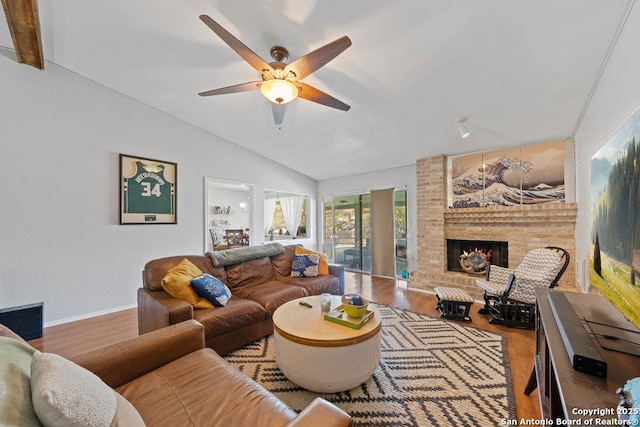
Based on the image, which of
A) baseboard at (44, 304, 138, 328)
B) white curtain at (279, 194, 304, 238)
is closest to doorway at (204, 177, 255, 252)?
white curtain at (279, 194, 304, 238)

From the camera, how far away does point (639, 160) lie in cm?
118

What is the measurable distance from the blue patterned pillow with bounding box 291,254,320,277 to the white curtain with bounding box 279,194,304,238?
2584mm

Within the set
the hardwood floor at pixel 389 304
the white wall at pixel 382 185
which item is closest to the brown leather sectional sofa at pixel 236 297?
the hardwood floor at pixel 389 304

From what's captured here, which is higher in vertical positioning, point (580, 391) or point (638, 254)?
point (638, 254)

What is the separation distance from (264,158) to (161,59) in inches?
104

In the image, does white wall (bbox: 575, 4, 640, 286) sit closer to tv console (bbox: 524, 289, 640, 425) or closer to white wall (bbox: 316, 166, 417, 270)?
tv console (bbox: 524, 289, 640, 425)

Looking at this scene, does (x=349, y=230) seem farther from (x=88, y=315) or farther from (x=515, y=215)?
(x=88, y=315)

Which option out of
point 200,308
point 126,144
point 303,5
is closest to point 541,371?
point 200,308

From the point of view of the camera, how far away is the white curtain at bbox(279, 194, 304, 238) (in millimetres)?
5996

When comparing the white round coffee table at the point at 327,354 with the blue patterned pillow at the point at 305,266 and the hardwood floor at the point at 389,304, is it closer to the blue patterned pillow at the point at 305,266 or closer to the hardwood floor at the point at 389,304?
the hardwood floor at the point at 389,304

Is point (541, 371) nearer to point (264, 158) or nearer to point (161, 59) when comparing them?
point (161, 59)

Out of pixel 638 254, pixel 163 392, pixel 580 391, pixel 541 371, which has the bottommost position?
pixel 541 371

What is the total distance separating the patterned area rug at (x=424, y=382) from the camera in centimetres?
156

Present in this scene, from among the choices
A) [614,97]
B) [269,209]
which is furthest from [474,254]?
[269,209]
